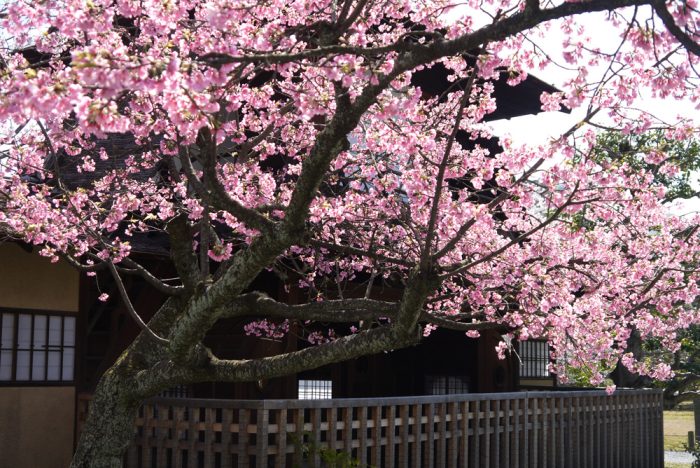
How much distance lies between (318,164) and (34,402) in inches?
234

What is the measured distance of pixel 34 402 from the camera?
33.2 feet

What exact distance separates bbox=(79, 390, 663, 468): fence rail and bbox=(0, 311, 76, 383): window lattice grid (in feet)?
2.14

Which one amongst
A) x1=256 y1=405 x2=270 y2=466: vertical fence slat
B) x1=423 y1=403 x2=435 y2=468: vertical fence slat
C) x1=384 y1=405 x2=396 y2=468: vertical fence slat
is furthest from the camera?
x1=423 y1=403 x2=435 y2=468: vertical fence slat

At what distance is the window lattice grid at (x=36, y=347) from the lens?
9992 millimetres

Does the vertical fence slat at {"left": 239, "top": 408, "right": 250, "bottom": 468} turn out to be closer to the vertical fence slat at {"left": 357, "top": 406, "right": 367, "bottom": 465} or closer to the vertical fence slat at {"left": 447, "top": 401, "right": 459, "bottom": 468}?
the vertical fence slat at {"left": 357, "top": 406, "right": 367, "bottom": 465}

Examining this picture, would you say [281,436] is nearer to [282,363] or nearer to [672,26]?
[282,363]

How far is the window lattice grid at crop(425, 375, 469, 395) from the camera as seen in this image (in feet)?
51.1

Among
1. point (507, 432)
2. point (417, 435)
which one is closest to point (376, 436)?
point (417, 435)

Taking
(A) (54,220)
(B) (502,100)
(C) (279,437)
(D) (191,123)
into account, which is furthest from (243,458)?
(B) (502,100)

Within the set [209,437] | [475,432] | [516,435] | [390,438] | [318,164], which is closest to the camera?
[318,164]

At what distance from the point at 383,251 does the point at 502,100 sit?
669 centimetres

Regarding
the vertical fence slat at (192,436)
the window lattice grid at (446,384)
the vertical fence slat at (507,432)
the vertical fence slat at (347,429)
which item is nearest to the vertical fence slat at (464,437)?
the vertical fence slat at (507,432)

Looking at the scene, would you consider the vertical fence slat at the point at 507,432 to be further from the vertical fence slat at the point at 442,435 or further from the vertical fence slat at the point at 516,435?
the vertical fence slat at the point at 442,435

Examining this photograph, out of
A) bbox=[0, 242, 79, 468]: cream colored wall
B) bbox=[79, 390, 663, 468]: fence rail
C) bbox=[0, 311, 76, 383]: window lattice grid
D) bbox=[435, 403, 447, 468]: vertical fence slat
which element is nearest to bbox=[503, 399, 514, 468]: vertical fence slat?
bbox=[79, 390, 663, 468]: fence rail
